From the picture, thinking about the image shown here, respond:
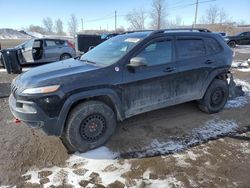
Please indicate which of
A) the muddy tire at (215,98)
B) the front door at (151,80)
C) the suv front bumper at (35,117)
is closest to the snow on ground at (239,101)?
the muddy tire at (215,98)

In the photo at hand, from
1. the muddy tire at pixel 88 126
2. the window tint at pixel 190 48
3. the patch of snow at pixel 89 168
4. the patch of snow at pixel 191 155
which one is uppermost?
the window tint at pixel 190 48

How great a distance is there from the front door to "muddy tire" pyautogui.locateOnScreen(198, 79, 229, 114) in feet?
3.54

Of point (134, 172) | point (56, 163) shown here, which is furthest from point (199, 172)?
point (56, 163)

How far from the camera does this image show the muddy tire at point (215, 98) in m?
5.18

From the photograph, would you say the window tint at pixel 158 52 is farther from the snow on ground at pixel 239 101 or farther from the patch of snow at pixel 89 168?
the snow on ground at pixel 239 101

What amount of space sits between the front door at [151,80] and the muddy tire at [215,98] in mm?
1080

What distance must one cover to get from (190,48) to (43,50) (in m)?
9.52

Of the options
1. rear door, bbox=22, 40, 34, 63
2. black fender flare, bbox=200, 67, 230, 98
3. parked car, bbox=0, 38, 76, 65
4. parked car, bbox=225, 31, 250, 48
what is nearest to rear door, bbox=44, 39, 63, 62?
parked car, bbox=0, 38, 76, 65

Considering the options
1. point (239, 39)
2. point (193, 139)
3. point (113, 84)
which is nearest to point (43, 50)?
point (113, 84)

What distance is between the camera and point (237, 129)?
4633mm

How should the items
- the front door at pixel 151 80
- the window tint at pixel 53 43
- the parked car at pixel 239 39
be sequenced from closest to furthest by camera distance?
the front door at pixel 151 80 < the window tint at pixel 53 43 < the parked car at pixel 239 39

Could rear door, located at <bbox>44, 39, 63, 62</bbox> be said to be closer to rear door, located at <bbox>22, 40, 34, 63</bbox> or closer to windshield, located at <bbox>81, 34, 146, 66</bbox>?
rear door, located at <bbox>22, 40, 34, 63</bbox>

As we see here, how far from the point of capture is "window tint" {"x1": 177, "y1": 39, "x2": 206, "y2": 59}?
455 centimetres

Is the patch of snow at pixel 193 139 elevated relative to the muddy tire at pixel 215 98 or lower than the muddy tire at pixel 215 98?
lower
